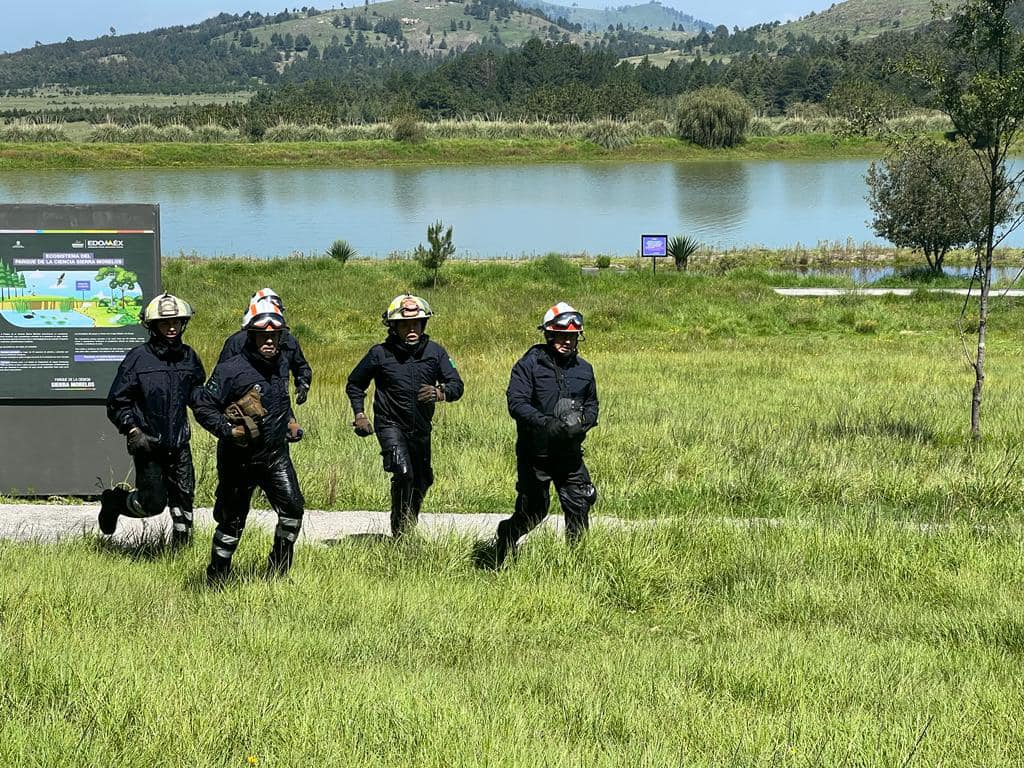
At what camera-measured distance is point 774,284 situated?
97.6 ft

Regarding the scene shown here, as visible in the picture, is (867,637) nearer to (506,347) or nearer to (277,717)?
(277,717)

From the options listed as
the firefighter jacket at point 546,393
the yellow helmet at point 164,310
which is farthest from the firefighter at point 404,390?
the yellow helmet at point 164,310

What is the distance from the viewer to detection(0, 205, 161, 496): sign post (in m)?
9.41

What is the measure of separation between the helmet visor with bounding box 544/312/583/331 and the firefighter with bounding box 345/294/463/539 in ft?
3.49

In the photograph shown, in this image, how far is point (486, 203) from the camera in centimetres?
5569

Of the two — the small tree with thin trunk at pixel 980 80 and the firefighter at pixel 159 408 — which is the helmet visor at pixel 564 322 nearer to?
the firefighter at pixel 159 408

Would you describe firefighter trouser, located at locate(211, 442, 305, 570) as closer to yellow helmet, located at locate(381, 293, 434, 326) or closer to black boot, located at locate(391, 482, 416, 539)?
black boot, located at locate(391, 482, 416, 539)

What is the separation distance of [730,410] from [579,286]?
571 inches

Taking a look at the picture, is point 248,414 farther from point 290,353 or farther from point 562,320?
point 562,320

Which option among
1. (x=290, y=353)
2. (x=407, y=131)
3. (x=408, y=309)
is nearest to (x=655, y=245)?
(x=408, y=309)

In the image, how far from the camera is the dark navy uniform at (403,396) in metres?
7.75

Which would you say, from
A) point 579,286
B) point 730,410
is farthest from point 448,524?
point 579,286

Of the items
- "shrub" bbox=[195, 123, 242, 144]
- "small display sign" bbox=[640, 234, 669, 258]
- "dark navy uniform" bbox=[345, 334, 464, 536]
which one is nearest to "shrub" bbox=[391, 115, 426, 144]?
"shrub" bbox=[195, 123, 242, 144]

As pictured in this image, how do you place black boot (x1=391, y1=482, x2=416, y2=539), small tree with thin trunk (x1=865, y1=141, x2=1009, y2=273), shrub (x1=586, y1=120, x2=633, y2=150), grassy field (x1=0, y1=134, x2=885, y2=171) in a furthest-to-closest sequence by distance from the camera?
shrub (x1=586, y1=120, x2=633, y2=150), grassy field (x1=0, y1=134, x2=885, y2=171), small tree with thin trunk (x1=865, y1=141, x2=1009, y2=273), black boot (x1=391, y1=482, x2=416, y2=539)
